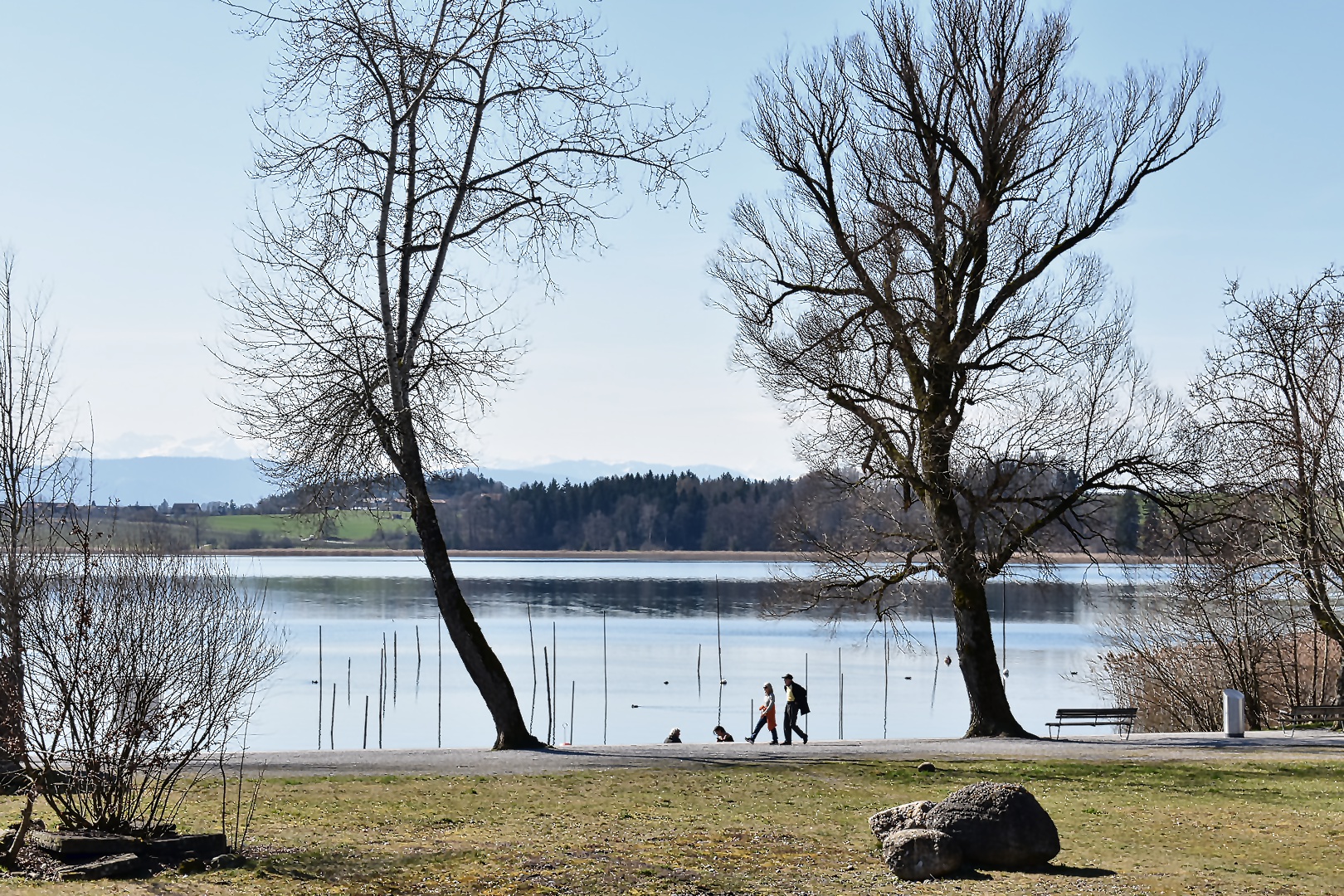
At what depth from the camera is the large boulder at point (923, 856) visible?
11.5 metres

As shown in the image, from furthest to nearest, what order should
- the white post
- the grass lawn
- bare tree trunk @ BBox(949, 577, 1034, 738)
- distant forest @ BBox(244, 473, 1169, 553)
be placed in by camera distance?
distant forest @ BBox(244, 473, 1169, 553)
the white post
bare tree trunk @ BBox(949, 577, 1034, 738)
the grass lawn

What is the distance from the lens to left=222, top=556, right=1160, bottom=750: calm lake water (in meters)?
41.6

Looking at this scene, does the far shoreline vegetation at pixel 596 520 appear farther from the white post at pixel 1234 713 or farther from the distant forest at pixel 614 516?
the white post at pixel 1234 713

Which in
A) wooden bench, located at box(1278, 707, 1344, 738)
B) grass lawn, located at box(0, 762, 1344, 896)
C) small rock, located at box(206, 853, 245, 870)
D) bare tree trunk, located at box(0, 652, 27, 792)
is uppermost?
bare tree trunk, located at box(0, 652, 27, 792)

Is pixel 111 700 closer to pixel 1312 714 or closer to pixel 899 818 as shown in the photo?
pixel 899 818

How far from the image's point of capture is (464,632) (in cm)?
2219

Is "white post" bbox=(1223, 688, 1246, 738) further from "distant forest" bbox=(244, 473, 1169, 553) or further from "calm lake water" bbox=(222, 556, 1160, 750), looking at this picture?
"distant forest" bbox=(244, 473, 1169, 553)

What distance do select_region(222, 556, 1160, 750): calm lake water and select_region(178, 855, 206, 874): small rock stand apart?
1260cm

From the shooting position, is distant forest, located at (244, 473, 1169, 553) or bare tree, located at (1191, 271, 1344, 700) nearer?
bare tree, located at (1191, 271, 1344, 700)

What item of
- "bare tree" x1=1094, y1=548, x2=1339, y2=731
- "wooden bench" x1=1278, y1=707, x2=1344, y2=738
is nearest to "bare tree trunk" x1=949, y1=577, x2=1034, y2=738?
"wooden bench" x1=1278, y1=707, x2=1344, y2=738

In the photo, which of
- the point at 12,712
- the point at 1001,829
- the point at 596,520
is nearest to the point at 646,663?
the point at 12,712

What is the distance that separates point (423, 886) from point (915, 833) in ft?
13.8

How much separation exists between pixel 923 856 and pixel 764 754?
9534 mm

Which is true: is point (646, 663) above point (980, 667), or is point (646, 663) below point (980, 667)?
below
